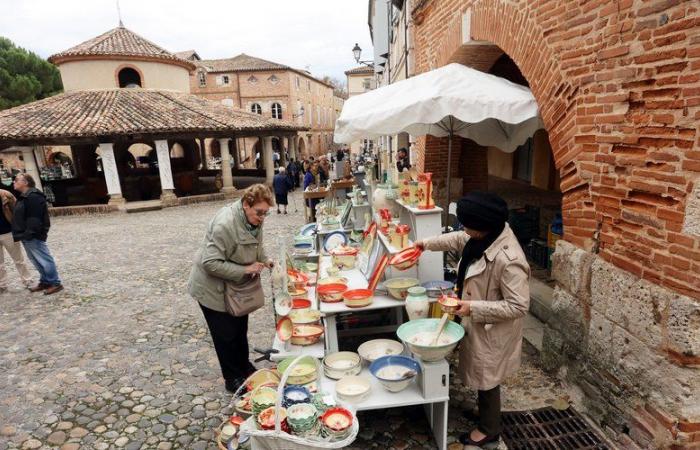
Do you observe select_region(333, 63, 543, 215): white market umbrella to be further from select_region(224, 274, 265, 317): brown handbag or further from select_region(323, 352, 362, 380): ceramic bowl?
select_region(323, 352, 362, 380): ceramic bowl

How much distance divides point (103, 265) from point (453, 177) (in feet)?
26.1

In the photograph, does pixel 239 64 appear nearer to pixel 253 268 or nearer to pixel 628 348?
pixel 253 268

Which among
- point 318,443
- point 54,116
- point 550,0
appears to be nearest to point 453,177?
point 550,0

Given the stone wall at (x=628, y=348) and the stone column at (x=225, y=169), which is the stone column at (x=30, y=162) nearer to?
the stone column at (x=225, y=169)

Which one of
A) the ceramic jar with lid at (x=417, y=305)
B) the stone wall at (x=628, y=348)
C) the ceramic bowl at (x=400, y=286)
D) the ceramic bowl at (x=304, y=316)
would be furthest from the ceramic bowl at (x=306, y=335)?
the stone wall at (x=628, y=348)

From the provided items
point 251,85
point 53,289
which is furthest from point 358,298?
point 251,85

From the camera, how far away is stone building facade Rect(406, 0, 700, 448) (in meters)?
2.46

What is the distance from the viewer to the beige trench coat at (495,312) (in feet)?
8.80

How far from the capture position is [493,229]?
274 centimetres

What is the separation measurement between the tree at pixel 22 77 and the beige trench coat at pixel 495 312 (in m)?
40.0

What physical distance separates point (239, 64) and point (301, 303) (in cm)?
3842

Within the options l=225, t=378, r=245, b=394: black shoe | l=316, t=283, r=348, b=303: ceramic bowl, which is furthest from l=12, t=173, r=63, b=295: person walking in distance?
l=316, t=283, r=348, b=303: ceramic bowl

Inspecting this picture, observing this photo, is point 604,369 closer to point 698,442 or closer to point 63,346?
point 698,442

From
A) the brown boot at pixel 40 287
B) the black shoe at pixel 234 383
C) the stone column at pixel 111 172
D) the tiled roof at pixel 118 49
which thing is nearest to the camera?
the black shoe at pixel 234 383
